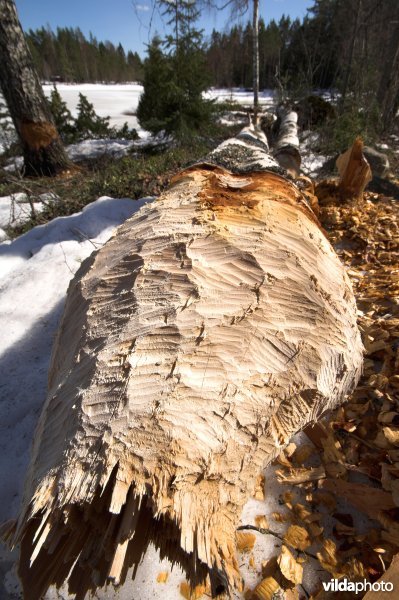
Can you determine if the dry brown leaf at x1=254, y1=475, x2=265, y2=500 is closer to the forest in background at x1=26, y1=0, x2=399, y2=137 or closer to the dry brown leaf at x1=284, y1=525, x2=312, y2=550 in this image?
the dry brown leaf at x1=284, y1=525, x2=312, y2=550

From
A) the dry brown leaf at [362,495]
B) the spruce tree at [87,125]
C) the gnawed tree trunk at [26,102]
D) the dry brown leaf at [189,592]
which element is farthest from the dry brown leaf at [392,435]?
the spruce tree at [87,125]

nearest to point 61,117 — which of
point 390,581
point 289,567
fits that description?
point 289,567

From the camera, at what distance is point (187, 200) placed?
1.35 m

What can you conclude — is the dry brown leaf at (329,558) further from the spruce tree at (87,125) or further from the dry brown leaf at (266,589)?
the spruce tree at (87,125)

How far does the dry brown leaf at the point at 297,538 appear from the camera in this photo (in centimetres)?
108

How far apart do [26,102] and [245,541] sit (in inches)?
228

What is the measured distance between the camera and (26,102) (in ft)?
15.0

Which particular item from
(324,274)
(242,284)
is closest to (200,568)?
(242,284)

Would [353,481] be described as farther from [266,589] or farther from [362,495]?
[266,589]

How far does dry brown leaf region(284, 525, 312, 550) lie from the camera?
108cm

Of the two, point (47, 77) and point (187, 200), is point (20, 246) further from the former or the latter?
point (47, 77)

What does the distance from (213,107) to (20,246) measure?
16.1 ft

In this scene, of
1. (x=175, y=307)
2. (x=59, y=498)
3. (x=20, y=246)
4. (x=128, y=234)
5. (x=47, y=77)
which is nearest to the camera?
(x=59, y=498)

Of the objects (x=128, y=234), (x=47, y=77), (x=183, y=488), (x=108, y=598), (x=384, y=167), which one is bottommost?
(x=108, y=598)
